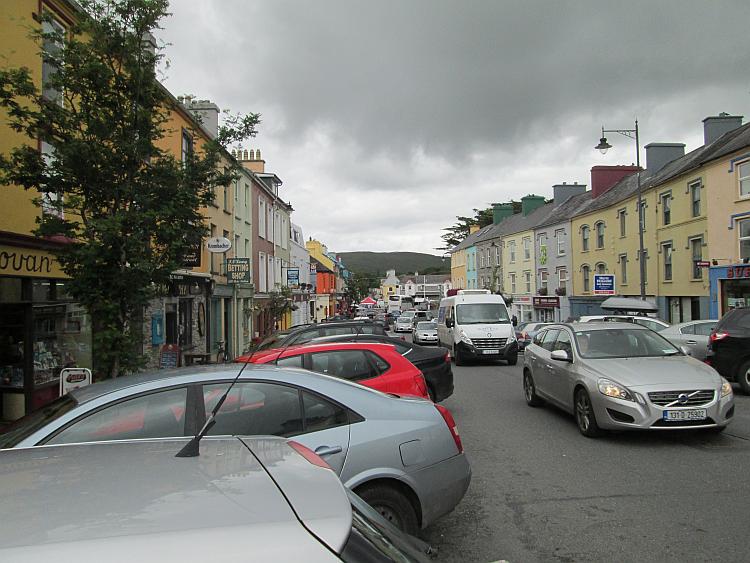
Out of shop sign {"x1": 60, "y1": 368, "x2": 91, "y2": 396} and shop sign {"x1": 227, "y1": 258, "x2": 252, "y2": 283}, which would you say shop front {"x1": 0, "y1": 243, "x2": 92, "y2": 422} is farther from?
shop sign {"x1": 227, "y1": 258, "x2": 252, "y2": 283}

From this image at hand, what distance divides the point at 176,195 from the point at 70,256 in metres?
1.69

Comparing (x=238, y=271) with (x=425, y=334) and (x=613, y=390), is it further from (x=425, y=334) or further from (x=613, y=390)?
(x=613, y=390)

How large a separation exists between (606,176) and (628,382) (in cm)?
3575

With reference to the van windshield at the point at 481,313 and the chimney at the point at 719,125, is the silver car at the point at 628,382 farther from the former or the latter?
the chimney at the point at 719,125

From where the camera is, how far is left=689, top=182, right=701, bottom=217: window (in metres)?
26.0

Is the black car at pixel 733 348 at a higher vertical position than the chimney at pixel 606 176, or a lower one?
lower

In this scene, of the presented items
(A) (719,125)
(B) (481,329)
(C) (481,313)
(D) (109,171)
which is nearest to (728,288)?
(A) (719,125)

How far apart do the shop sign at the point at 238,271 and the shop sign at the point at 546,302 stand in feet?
Answer: 88.3

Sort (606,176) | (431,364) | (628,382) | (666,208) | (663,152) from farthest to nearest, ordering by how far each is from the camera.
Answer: (606,176), (663,152), (666,208), (431,364), (628,382)

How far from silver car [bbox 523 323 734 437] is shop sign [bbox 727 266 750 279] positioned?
1729cm

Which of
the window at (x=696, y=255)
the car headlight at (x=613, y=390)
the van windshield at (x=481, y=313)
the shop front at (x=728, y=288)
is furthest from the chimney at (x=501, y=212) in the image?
the car headlight at (x=613, y=390)

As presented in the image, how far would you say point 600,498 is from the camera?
5203 millimetres

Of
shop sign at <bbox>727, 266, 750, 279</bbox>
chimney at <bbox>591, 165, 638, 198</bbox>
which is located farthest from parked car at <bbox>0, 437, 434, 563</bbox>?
chimney at <bbox>591, 165, 638, 198</bbox>

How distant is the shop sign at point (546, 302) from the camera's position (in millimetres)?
42584
